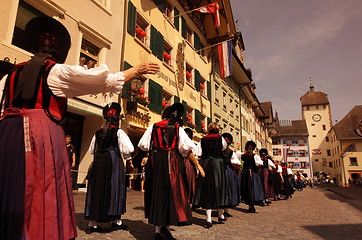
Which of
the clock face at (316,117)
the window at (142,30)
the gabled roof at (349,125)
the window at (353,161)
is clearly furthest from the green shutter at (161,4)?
the clock face at (316,117)

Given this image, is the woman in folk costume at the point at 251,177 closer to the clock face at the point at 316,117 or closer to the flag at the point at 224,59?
the flag at the point at 224,59

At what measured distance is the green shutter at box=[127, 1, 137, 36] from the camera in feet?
39.8

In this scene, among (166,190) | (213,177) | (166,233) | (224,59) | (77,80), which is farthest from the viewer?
(224,59)

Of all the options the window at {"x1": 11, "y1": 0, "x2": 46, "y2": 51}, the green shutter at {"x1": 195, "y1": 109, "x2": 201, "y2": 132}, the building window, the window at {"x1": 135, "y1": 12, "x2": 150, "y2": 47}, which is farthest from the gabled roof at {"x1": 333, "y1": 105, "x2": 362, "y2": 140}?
the window at {"x1": 11, "y1": 0, "x2": 46, "y2": 51}

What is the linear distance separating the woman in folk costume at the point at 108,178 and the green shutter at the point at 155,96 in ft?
27.8

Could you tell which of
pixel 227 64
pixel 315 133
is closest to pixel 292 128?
pixel 315 133

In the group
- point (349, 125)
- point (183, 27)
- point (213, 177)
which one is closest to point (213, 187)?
point (213, 177)

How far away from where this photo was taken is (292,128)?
236 ft

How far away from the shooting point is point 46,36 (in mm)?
2180

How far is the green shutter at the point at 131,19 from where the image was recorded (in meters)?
12.1

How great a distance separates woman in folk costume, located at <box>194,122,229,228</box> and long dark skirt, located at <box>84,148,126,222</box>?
195 centimetres

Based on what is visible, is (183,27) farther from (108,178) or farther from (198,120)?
(108,178)

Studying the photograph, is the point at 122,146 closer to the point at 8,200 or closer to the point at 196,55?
the point at 8,200

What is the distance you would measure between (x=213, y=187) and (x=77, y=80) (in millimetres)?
4245
